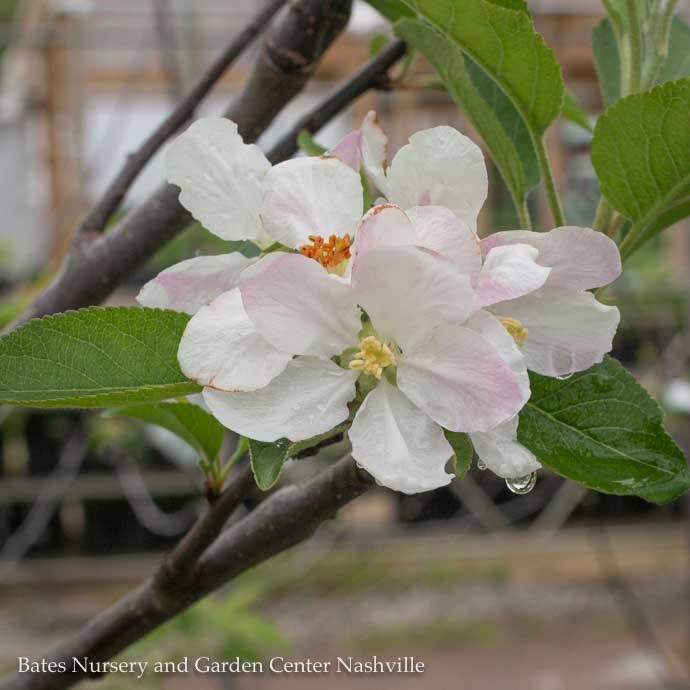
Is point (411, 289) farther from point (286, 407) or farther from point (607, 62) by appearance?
point (607, 62)

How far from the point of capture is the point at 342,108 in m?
0.68

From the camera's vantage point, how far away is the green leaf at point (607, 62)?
23.2 inches

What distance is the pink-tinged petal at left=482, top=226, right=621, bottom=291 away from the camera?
352 mm

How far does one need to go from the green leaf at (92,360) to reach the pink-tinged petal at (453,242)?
0.31 ft

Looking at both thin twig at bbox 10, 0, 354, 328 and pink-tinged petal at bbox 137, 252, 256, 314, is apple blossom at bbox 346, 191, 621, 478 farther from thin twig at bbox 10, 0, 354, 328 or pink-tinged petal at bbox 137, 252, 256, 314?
thin twig at bbox 10, 0, 354, 328

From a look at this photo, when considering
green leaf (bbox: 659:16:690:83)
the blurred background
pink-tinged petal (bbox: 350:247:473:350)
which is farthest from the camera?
the blurred background

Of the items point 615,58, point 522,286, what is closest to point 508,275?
point 522,286

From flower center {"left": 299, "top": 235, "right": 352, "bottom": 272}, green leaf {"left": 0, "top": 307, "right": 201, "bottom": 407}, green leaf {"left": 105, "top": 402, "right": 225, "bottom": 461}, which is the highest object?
flower center {"left": 299, "top": 235, "right": 352, "bottom": 272}

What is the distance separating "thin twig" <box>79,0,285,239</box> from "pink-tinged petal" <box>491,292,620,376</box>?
1.30 feet

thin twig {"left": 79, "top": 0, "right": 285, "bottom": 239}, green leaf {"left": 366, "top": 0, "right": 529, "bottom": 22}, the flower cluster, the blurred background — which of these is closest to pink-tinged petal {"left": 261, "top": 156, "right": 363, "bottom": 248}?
the flower cluster

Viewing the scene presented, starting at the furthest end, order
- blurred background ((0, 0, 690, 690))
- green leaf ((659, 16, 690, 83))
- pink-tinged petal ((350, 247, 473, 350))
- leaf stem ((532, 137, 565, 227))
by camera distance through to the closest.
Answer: blurred background ((0, 0, 690, 690)), green leaf ((659, 16, 690, 83)), leaf stem ((532, 137, 565, 227)), pink-tinged petal ((350, 247, 473, 350))

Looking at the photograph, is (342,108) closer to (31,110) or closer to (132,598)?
(132,598)

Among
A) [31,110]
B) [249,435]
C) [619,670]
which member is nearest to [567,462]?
[249,435]

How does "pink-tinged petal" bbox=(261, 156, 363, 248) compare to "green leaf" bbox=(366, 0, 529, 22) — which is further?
"green leaf" bbox=(366, 0, 529, 22)
